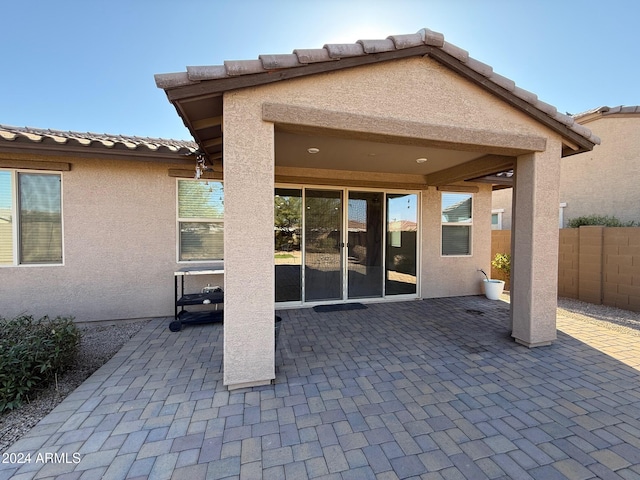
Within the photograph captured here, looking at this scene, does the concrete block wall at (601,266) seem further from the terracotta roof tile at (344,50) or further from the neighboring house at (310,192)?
the terracotta roof tile at (344,50)

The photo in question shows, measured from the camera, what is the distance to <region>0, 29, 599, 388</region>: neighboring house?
10.3ft

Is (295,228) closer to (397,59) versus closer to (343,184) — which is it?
(343,184)

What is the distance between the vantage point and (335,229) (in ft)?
22.1

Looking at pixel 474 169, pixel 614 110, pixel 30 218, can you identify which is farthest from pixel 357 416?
pixel 614 110

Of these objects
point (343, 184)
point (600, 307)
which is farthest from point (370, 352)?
point (600, 307)

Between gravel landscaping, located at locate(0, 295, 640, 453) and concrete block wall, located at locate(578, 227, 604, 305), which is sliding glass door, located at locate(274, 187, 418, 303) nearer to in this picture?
gravel landscaping, located at locate(0, 295, 640, 453)

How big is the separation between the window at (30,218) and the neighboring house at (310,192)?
2.8 inches

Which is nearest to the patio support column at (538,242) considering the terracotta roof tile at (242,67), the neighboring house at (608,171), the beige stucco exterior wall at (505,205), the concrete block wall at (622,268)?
the concrete block wall at (622,268)

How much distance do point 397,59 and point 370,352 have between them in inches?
159

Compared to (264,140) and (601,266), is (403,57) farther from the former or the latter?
(601,266)

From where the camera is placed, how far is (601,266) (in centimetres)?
686

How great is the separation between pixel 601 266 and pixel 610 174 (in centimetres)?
564

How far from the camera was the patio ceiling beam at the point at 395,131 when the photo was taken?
10.6 feet

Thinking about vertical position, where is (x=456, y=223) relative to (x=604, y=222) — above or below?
below
